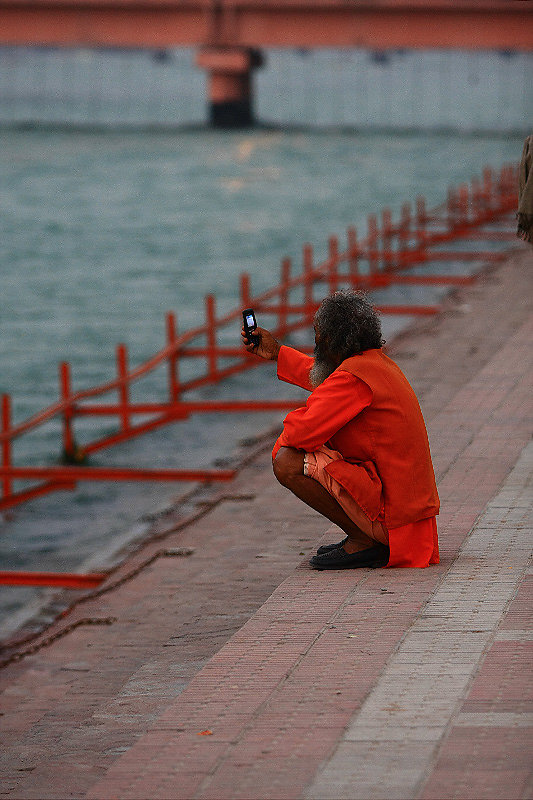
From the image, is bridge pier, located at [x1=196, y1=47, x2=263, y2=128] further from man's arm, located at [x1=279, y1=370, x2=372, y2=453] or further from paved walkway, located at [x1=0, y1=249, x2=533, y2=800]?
man's arm, located at [x1=279, y1=370, x2=372, y2=453]

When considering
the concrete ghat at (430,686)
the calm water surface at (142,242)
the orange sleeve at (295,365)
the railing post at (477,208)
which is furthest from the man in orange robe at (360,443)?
the railing post at (477,208)

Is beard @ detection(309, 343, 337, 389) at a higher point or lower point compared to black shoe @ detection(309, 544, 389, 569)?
higher

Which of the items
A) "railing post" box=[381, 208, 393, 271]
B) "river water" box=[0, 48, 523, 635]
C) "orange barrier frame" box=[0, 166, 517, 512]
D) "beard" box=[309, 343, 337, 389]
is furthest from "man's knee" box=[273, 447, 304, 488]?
"railing post" box=[381, 208, 393, 271]

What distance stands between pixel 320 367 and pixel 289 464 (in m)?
0.48

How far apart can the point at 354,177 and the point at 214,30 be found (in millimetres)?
11600

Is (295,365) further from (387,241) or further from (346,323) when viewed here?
(387,241)

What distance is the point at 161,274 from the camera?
46.8 meters

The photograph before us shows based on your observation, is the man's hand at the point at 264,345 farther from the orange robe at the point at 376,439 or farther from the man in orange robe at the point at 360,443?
the orange robe at the point at 376,439

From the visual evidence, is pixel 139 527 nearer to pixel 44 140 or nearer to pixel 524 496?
pixel 524 496

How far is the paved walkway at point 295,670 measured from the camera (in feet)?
15.6

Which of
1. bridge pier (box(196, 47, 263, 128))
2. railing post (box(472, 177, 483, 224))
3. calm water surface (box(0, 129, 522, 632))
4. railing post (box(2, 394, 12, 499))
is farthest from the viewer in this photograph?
bridge pier (box(196, 47, 263, 128))

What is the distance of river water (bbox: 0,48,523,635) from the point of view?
15844 mm

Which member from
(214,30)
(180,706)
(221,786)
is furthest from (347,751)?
(214,30)

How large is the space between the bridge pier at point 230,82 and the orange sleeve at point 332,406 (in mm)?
77749
